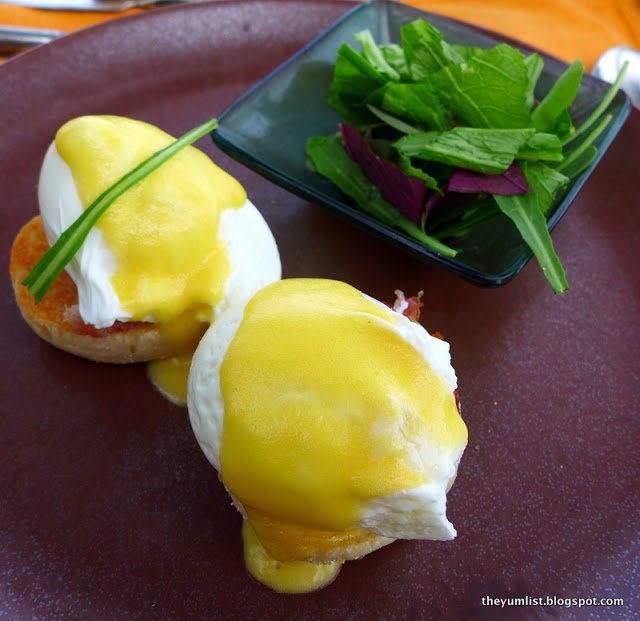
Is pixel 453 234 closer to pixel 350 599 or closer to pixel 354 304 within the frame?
pixel 354 304

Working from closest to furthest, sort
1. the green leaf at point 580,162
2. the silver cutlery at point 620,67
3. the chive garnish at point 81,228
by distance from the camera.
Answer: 1. the chive garnish at point 81,228
2. the green leaf at point 580,162
3. the silver cutlery at point 620,67

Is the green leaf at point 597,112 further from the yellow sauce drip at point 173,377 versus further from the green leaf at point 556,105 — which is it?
the yellow sauce drip at point 173,377

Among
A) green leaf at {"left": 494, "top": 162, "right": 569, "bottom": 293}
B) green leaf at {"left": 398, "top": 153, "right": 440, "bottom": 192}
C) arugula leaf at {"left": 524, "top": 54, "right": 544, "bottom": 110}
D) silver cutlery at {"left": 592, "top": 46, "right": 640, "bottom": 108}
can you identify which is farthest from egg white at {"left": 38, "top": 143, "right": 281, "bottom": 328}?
silver cutlery at {"left": 592, "top": 46, "right": 640, "bottom": 108}

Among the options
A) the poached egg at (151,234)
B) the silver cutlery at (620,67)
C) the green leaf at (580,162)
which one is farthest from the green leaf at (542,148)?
the silver cutlery at (620,67)

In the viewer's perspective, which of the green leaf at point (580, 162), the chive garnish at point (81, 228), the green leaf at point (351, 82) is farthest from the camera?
the green leaf at point (351, 82)

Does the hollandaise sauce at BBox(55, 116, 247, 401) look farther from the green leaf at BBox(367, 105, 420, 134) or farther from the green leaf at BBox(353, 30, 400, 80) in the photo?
the green leaf at BBox(353, 30, 400, 80)

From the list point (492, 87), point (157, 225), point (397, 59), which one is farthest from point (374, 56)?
point (157, 225)

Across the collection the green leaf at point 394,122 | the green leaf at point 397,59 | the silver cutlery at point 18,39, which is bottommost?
the silver cutlery at point 18,39

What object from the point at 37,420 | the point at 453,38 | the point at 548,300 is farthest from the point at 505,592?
the point at 453,38
